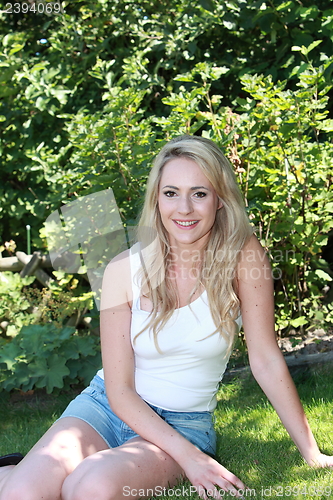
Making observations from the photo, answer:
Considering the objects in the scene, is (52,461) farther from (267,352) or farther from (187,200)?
(187,200)

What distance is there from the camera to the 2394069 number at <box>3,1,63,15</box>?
14.8ft

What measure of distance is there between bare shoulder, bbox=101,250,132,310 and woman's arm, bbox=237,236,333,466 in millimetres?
423

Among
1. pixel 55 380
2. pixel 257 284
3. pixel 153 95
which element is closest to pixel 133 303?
pixel 257 284

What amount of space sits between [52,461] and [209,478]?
51cm

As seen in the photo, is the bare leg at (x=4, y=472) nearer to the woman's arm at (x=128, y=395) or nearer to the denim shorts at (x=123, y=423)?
the denim shorts at (x=123, y=423)

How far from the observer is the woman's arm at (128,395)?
1.81 m

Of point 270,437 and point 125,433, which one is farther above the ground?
point 125,433

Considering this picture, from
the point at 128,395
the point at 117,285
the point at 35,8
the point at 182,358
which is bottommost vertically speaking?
the point at 128,395

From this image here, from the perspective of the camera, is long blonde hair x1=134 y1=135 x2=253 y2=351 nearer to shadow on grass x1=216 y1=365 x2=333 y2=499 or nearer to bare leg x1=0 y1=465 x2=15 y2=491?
shadow on grass x1=216 y1=365 x2=333 y2=499

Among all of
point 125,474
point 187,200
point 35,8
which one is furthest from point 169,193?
point 35,8

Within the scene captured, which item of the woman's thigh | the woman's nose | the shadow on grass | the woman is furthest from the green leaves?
the woman's nose

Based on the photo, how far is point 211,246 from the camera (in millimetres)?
2217

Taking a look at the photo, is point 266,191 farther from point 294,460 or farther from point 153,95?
point 294,460

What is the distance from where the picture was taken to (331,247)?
4109 mm
